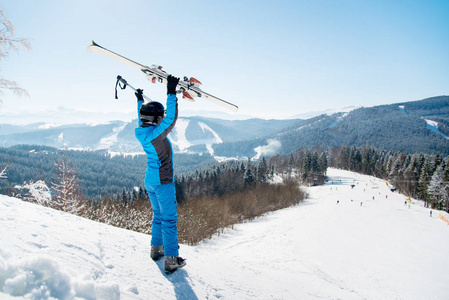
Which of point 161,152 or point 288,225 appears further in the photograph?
point 288,225

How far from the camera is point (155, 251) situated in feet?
13.7

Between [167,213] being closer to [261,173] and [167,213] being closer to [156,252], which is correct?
[156,252]

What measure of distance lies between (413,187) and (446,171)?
18.8 metres

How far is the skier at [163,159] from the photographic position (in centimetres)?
371

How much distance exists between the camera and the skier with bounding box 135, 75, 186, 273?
371 cm

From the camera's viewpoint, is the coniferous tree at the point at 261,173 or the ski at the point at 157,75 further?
the coniferous tree at the point at 261,173

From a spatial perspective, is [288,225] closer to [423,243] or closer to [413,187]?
[423,243]

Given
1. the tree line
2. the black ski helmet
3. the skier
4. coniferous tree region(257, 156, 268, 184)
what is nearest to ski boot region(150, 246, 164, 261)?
the skier

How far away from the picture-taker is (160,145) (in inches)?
148

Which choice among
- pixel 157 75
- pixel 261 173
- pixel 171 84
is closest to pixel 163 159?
pixel 171 84

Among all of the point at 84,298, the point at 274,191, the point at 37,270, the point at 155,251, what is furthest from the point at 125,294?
the point at 274,191

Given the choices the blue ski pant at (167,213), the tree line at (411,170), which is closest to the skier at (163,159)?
the blue ski pant at (167,213)

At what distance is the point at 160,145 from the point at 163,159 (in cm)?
26

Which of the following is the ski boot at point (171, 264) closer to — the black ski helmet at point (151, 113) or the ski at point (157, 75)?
the black ski helmet at point (151, 113)
